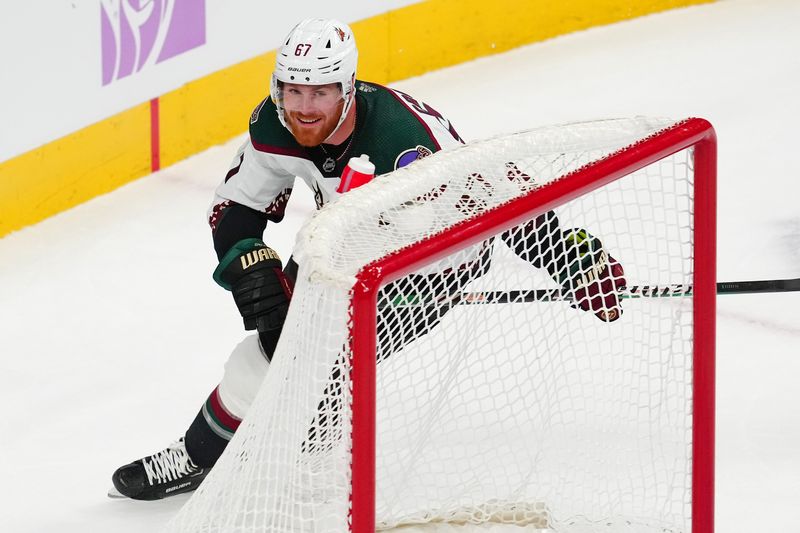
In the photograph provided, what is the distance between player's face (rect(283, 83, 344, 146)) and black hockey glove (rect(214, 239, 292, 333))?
0.21m

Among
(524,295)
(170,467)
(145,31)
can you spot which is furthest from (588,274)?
(145,31)

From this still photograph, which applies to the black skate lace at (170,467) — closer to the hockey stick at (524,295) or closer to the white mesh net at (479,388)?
the white mesh net at (479,388)

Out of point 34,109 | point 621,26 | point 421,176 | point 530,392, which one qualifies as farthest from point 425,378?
point 621,26

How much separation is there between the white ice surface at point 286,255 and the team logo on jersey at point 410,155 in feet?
2.60

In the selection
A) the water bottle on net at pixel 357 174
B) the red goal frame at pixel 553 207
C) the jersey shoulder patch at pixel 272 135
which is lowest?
the red goal frame at pixel 553 207

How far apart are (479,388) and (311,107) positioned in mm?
538

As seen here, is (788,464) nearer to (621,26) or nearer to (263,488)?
(263,488)

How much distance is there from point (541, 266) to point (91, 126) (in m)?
1.92

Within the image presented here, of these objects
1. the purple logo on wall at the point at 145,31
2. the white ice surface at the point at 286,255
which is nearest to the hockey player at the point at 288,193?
the white ice surface at the point at 286,255

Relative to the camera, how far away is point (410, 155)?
2453 millimetres

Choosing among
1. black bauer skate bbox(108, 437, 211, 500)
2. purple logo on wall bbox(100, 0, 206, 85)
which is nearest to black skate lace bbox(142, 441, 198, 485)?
black bauer skate bbox(108, 437, 211, 500)

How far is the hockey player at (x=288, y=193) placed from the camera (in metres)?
2.33

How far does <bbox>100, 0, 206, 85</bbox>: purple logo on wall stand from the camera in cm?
377

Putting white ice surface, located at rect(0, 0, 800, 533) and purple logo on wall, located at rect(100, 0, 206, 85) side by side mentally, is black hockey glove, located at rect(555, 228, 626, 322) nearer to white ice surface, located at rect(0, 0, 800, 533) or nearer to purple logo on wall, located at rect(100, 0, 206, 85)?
white ice surface, located at rect(0, 0, 800, 533)
